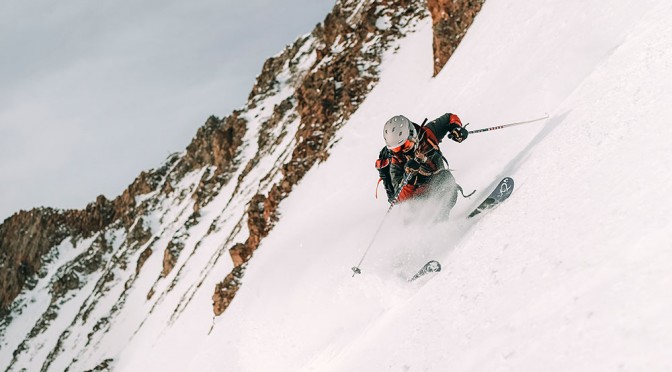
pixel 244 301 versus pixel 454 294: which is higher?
pixel 244 301

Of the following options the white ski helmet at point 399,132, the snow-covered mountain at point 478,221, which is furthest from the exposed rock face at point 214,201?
the white ski helmet at point 399,132

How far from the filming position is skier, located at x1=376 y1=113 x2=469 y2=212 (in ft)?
28.8

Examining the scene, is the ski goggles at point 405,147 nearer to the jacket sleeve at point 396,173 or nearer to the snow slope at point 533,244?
the jacket sleeve at point 396,173

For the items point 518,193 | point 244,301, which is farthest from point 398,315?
point 244,301

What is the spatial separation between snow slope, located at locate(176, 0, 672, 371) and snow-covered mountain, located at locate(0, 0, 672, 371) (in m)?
0.02

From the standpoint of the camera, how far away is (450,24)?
22.2 metres

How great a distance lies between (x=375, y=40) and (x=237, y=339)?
73.1 feet

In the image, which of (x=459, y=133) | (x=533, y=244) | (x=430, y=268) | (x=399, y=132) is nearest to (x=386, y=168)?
(x=399, y=132)

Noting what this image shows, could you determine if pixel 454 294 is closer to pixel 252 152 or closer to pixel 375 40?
pixel 375 40

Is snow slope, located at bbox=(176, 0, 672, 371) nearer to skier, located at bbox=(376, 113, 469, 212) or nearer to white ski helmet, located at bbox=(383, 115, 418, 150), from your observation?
skier, located at bbox=(376, 113, 469, 212)

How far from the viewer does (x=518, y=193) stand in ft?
22.0

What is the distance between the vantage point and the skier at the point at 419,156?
877cm

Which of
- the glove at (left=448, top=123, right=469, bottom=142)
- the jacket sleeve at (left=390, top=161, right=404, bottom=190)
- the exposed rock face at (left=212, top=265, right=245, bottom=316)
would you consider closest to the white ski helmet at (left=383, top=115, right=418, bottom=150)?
the jacket sleeve at (left=390, top=161, right=404, bottom=190)

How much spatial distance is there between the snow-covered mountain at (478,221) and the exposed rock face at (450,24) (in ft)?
0.51
